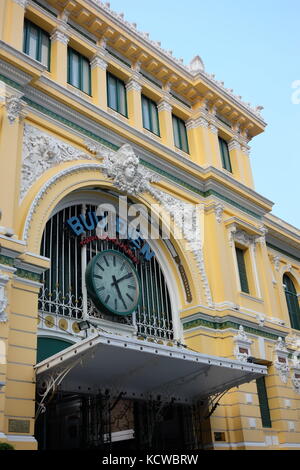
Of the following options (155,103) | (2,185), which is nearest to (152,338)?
(2,185)

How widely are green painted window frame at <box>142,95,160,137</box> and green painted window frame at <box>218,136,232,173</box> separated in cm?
402

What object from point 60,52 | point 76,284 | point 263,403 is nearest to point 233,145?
point 60,52

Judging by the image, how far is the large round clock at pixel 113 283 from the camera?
669 inches

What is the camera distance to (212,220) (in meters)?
22.1

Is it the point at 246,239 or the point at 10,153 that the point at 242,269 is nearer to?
the point at 246,239

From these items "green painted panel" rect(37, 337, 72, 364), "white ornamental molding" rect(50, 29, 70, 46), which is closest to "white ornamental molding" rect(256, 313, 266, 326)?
"green painted panel" rect(37, 337, 72, 364)

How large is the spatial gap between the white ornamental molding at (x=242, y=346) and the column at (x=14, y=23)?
12.2 metres

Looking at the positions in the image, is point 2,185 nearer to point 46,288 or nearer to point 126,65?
point 46,288

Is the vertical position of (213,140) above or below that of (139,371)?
Result: above

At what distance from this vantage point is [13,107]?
15766mm

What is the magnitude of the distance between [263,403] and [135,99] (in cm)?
1255

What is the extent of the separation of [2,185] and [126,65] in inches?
372

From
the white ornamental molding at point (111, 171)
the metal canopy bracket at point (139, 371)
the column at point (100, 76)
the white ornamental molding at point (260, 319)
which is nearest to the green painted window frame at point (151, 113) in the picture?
the column at point (100, 76)

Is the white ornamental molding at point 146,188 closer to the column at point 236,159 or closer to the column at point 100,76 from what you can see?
the column at point 100,76
